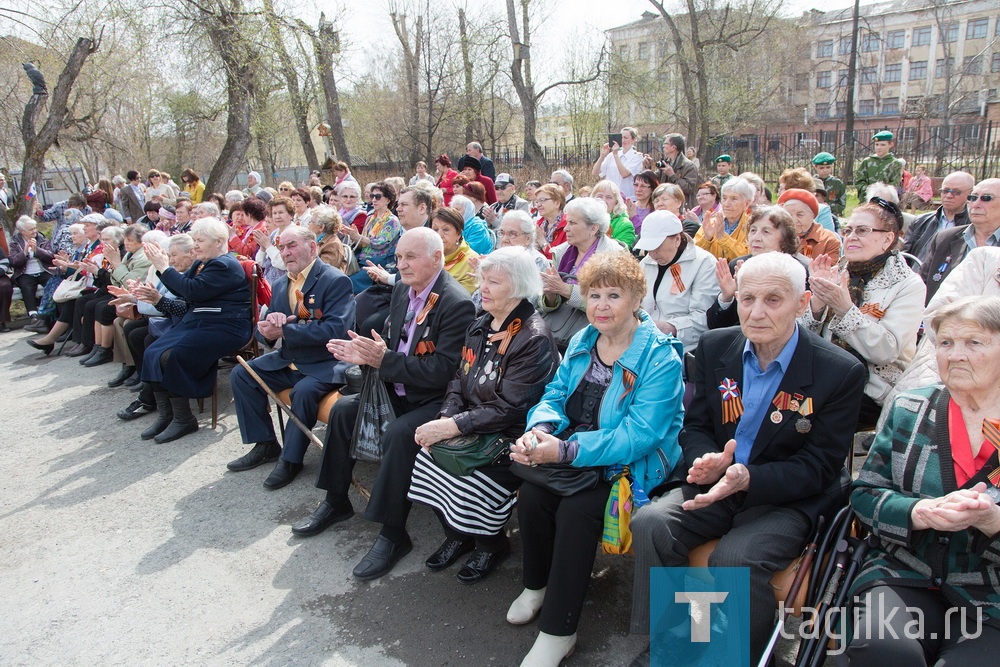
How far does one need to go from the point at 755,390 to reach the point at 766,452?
25 centimetres

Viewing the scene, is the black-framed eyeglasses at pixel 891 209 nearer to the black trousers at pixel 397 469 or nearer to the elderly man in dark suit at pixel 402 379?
the elderly man in dark suit at pixel 402 379

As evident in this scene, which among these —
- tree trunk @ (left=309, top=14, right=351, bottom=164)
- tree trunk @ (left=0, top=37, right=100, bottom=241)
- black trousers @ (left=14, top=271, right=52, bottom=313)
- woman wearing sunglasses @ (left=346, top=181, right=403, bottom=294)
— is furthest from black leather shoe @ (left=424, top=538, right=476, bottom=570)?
tree trunk @ (left=309, top=14, right=351, bottom=164)

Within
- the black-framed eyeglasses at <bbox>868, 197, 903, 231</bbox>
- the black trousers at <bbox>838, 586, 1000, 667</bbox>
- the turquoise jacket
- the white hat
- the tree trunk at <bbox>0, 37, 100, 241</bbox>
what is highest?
the tree trunk at <bbox>0, 37, 100, 241</bbox>

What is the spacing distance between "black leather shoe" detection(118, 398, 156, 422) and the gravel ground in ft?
2.03

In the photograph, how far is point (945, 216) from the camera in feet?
18.4

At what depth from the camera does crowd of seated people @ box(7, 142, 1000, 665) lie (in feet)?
7.35

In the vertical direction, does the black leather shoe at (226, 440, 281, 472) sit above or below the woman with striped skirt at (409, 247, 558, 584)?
below

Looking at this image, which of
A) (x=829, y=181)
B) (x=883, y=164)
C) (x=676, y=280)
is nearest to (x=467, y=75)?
(x=829, y=181)

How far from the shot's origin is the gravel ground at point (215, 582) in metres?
2.97

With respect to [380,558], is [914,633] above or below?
above

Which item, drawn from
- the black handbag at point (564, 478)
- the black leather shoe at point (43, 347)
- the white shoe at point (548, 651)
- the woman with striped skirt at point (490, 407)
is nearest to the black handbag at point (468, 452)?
the woman with striped skirt at point (490, 407)

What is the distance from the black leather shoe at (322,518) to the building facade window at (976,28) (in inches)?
2520

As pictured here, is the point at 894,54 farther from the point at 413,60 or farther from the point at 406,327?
the point at 406,327

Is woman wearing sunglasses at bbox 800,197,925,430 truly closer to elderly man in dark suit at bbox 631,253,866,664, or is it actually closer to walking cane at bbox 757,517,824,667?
elderly man in dark suit at bbox 631,253,866,664
